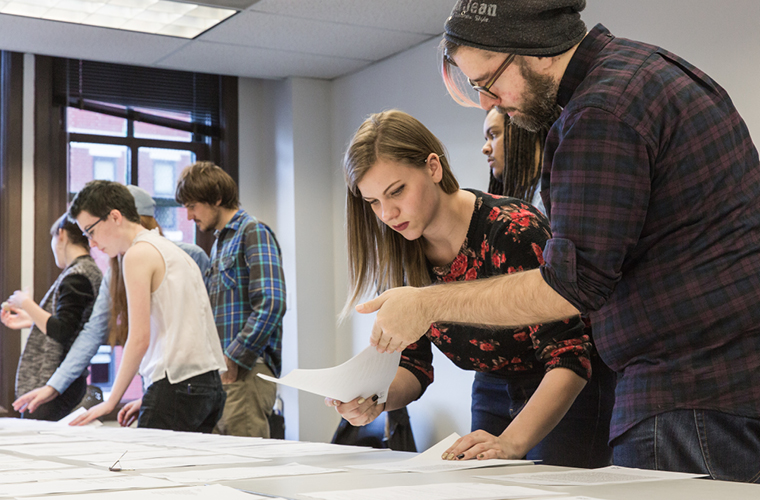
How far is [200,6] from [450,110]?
4.27ft

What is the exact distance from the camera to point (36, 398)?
9.05 ft

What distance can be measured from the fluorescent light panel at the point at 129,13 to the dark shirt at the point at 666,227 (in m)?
2.90

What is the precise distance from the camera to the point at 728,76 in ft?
8.95

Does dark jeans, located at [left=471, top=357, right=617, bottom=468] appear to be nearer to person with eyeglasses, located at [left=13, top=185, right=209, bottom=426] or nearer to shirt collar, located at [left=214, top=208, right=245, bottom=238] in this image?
person with eyeglasses, located at [left=13, top=185, right=209, bottom=426]

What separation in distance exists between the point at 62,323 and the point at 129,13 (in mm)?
1512

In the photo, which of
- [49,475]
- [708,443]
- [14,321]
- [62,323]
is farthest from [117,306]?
[708,443]

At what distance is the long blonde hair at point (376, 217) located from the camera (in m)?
1.58

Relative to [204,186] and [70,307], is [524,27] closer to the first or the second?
[204,186]

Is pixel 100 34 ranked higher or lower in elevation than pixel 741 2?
higher

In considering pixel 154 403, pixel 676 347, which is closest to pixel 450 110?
pixel 154 403

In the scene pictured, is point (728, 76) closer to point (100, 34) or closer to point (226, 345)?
point (226, 345)

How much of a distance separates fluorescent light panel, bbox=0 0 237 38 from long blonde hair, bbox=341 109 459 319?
221 cm

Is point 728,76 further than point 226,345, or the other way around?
point 226,345

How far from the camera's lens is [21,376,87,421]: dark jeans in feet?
9.45
